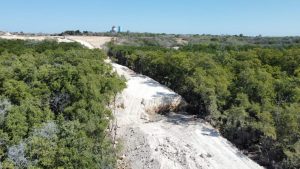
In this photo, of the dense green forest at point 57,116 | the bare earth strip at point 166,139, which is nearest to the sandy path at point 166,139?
the bare earth strip at point 166,139

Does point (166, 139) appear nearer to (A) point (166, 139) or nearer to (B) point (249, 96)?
(A) point (166, 139)

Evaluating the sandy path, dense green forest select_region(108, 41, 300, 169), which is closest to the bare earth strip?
the sandy path

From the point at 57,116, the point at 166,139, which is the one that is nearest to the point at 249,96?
the point at 166,139

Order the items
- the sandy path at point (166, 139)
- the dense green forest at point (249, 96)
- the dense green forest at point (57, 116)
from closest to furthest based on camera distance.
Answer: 1. the dense green forest at point (57, 116)
2. the sandy path at point (166, 139)
3. the dense green forest at point (249, 96)

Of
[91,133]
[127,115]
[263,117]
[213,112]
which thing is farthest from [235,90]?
[91,133]

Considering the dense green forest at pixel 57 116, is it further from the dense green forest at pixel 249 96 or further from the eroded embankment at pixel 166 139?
the dense green forest at pixel 249 96

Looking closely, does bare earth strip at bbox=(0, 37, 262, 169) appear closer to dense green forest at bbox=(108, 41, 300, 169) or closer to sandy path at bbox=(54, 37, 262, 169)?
sandy path at bbox=(54, 37, 262, 169)
